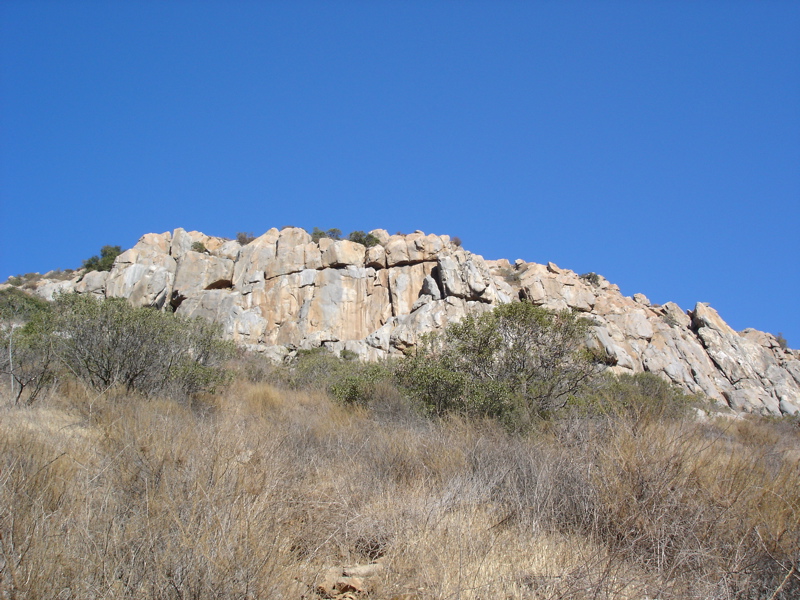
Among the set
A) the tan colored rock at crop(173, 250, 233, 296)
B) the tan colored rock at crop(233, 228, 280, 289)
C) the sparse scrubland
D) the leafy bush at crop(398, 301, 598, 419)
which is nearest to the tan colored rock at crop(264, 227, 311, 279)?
the tan colored rock at crop(233, 228, 280, 289)

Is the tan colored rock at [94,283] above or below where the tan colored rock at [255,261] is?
below

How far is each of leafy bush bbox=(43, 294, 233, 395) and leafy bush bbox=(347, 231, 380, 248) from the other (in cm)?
3476

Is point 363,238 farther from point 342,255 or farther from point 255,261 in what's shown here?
point 255,261

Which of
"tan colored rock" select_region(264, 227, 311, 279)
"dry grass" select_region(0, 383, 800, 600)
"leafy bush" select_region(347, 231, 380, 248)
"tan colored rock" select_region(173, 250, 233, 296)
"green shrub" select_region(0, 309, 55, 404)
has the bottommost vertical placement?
"dry grass" select_region(0, 383, 800, 600)

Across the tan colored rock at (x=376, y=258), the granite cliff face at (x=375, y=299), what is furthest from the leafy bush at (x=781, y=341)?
the tan colored rock at (x=376, y=258)

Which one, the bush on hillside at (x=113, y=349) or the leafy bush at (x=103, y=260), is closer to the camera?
the bush on hillside at (x=113, y=349)

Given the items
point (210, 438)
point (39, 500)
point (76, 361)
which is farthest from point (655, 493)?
point (76, 361)

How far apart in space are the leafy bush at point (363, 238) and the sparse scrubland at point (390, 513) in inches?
1557

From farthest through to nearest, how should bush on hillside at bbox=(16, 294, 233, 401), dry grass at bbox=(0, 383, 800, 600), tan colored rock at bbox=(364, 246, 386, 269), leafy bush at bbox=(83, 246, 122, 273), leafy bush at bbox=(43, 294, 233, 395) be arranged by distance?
1. leafy bush at bbox=(83, 246, 122, 273)
2. tan colored rock at bbox=(364, 246, 386, 269)
3. leafy bush at bbox=(43, 294, 233, 395)
4. bush on hillside at bbox=(16, 294, 233, 401)
5. dry grass at bbox=(0, 383, 800, 600)

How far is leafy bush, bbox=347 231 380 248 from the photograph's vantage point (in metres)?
45.5

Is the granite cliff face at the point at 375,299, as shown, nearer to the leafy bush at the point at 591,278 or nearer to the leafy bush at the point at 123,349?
the leafy bush at the point at 591,278

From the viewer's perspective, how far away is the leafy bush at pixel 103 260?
42.9 meters

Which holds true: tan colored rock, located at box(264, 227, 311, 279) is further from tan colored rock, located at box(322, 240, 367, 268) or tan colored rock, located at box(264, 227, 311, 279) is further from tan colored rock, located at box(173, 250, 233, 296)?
tan colored rock, located at box(173, 250, 233, 296)

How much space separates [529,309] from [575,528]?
7927mm
